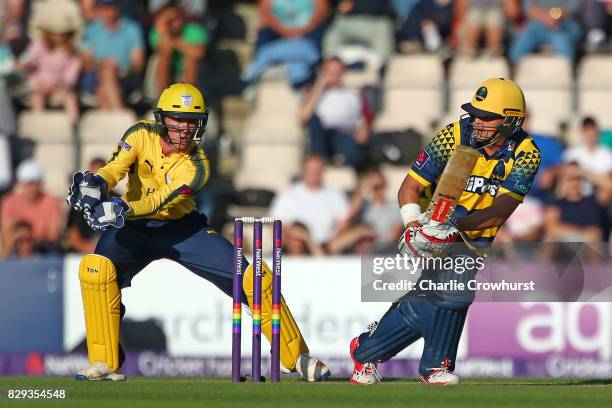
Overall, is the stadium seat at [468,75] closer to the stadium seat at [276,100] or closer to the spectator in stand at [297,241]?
the stadium seat at [276,100]

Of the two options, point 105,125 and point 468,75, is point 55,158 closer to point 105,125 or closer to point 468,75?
point 105,125

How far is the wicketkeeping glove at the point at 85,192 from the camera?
8.80 m

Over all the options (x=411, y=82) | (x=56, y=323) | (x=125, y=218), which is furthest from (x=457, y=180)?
(x=411, y=82)

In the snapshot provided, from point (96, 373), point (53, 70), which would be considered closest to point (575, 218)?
point (53, 70)

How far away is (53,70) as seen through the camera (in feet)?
49.2

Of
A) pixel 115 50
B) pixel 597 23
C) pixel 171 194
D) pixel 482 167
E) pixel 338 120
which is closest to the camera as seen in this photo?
pixel 482 167

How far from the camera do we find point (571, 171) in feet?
43.6

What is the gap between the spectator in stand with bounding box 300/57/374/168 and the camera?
14.3 metres

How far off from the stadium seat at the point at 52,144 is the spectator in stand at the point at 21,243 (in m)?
1.17

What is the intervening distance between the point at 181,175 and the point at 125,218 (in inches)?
16.6

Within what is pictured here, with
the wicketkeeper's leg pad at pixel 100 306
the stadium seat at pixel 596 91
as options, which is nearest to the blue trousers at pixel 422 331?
the wicketkeeper's leg pad at pixel 100 306

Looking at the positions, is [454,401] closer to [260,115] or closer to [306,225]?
[306,225]

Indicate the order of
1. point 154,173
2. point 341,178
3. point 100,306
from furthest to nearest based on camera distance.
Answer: point 341,178, point 154,173, point 100,306

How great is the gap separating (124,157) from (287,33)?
6278mm
